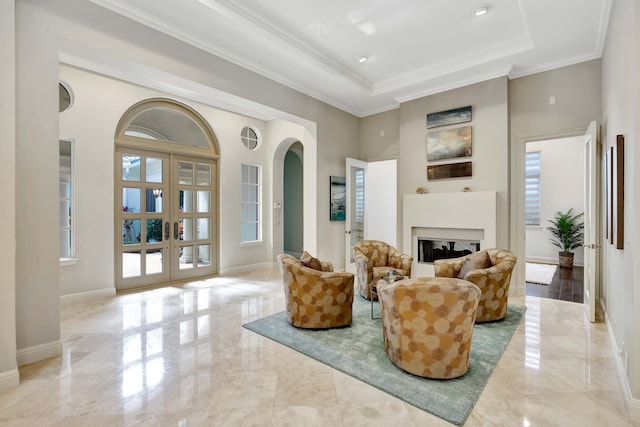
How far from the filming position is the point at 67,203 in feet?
14.7

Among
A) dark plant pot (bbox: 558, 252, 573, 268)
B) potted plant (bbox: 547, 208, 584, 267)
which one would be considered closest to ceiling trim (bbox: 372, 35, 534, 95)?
potted plant (bbox: 547, 208, 584, 267)

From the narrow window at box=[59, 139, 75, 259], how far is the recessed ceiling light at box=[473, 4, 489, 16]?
17.9 ft

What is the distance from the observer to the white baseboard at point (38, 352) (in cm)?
262

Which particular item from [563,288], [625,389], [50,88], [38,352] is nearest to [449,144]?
[563,288]

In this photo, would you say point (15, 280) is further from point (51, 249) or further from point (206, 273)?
point (206, 273)

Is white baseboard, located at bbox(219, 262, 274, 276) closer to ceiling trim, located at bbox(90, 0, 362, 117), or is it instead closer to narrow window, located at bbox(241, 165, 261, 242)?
narrow window, located at bbox(241, 165, 261, 242)

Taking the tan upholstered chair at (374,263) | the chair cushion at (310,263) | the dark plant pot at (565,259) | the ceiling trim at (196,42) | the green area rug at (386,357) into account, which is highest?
the ceiling trim at (196,42)

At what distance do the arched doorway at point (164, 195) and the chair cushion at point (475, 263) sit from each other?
4505mm

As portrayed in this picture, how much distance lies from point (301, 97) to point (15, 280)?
14.1 ft

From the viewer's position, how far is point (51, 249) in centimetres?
276

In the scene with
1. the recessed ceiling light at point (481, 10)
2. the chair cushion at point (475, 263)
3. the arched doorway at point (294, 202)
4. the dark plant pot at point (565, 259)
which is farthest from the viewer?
the arched doorway at point (294, 202)

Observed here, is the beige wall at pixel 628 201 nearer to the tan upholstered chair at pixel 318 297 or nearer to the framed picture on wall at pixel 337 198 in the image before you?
the tan upholstered chair at pixel 318 297

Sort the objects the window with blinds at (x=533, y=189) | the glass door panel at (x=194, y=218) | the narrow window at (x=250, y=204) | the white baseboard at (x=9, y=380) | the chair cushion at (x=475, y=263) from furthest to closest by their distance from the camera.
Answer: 1. the window with blinds at (x=533, y=189)
2. the narrow window at (x=250, y=204)
3. the glass door panel at (x=194, y=218)
4. the chair cushion at (x=475, y=263)
5. the white baseboard at (x=9, y=380)

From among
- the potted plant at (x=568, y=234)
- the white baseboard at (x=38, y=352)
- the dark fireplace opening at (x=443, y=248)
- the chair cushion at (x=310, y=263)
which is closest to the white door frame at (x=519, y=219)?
the dark fireplace opening at (x=443, y=248)
